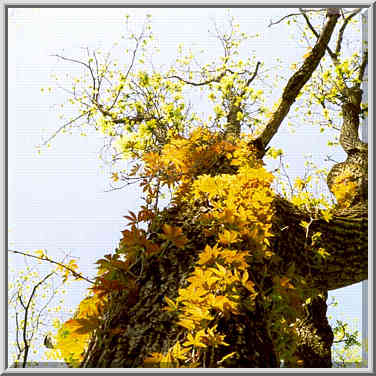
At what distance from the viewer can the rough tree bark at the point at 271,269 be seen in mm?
1199

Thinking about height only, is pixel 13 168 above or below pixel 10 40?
below

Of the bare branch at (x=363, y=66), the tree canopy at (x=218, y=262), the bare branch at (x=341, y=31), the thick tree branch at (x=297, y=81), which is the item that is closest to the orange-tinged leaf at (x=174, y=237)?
the tree canopy at (x=218, y=262)

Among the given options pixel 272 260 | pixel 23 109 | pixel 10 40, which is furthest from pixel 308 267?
pixel 10 40

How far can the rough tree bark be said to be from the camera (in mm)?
1199

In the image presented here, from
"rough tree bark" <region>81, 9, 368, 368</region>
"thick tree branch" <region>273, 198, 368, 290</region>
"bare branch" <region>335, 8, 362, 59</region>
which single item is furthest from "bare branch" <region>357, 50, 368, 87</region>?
"thick tree branch" <region>273, 198, 368, 290</region>

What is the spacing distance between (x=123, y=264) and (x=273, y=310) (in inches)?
25.7

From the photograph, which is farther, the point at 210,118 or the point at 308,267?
the point at 210,118

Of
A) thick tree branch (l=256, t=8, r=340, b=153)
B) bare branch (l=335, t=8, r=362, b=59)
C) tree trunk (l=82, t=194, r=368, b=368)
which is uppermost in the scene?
bare branch (l=335, t=8, r=362, b=59)

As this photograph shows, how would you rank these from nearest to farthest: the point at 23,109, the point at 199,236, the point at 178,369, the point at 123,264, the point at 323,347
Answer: the point at 178,369
the point at 123,264
the point at 199,236
the point at 23,109
the point at 323,347

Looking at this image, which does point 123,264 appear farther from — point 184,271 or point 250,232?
point 250,232

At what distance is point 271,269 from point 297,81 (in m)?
1.90

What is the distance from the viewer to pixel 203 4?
189 cm

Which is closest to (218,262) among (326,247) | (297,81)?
(326,247)

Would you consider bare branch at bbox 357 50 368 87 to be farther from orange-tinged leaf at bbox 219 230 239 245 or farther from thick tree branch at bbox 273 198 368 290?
orange-tinged leaf at bbox 219 230 239 245
